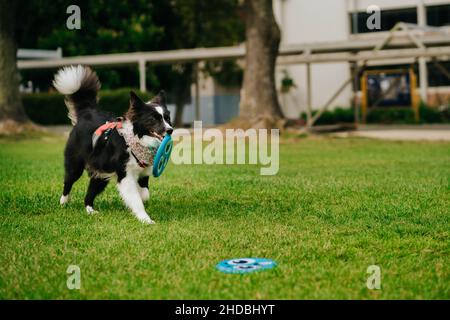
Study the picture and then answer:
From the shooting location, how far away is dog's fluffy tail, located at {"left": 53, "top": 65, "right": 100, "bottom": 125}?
757 cm

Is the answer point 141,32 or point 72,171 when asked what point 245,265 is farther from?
point 141,32

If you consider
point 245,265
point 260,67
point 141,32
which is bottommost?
point 245,265

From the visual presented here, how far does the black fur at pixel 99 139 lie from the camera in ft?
22.5

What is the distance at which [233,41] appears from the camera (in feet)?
111

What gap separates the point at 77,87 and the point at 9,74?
1491 cm

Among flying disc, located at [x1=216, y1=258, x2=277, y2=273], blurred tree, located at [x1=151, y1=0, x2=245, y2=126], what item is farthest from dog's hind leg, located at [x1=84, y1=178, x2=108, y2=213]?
blurred tree, located at [x1=151, y1=0, x2=245, y2=126]

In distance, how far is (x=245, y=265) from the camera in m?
4.79

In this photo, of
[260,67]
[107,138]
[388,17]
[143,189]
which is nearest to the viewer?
[107,138]

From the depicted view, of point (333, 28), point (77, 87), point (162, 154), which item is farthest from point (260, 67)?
point (333, 28)

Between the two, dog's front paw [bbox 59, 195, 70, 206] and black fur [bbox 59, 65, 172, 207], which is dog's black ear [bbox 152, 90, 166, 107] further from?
dog's front paw [bbox 59, 195, 70, 206]

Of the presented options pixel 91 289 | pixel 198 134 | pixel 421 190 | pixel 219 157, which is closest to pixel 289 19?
pixel 198 134

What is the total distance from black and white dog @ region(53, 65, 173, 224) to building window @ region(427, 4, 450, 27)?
28060 millimetres

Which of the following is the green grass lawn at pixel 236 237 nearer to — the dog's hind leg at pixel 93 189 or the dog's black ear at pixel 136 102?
the dog's hind leg at pixel 93 189
